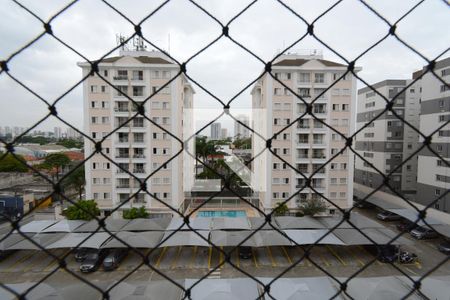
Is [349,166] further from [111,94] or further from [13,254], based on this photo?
[13,254]

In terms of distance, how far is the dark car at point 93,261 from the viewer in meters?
3.88

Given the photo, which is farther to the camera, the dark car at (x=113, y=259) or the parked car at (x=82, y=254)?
the parked car at (x=82, y=254)

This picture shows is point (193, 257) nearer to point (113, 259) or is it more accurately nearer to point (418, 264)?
point (113, 259)

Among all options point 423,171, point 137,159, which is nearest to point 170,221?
point 137,159

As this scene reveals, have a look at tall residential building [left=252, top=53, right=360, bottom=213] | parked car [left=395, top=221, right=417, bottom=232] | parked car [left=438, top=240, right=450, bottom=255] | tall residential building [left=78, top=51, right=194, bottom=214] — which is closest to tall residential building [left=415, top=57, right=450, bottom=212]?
parked car [left=395, top=221, right=417, bottom=232]

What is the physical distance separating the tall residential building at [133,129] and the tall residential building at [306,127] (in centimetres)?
Result: 212

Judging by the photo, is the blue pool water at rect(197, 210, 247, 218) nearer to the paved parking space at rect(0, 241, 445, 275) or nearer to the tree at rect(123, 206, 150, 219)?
the tree at rect(123, 206, 150, 219)

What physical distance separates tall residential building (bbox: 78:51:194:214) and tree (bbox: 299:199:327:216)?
3.01 meters

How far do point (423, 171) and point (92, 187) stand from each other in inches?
317

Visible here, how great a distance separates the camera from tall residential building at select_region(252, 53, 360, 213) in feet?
20.9

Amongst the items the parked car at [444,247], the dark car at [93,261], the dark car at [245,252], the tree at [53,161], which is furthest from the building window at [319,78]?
the tree at [53,161]

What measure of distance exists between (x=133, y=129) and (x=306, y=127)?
164 inches

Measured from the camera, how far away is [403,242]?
14.0ft

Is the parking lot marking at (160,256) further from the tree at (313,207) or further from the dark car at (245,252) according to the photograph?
the tree at (313,207)
